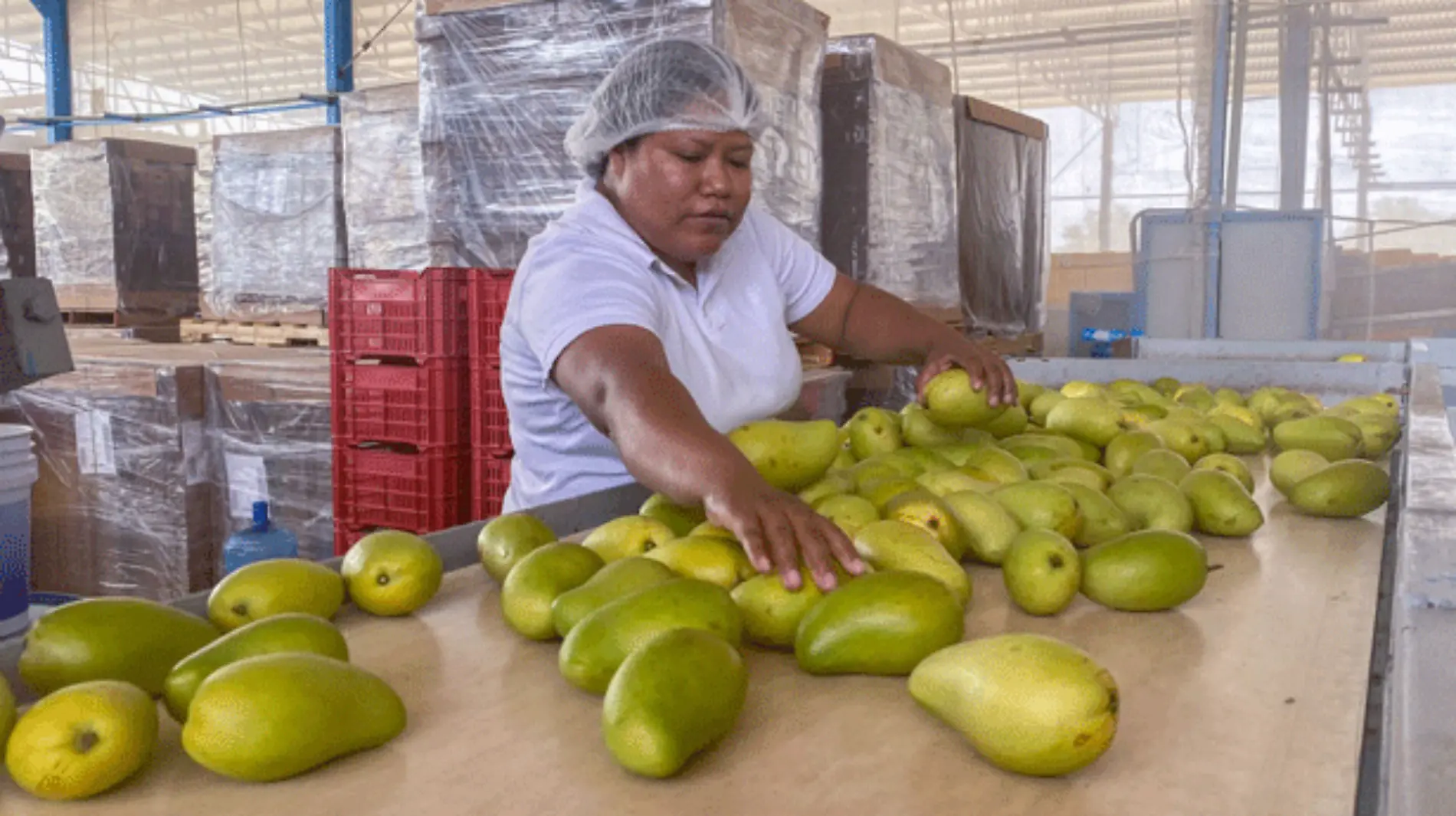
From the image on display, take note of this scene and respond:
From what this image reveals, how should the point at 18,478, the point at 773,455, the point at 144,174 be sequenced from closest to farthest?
1. the point at 773,455
2. the point at 18,478
3. the point at 144,174

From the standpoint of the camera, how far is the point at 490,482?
4.12 meters

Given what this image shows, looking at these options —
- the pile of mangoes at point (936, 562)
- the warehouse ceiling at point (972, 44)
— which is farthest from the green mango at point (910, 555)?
the warehouse ceiling at point (972, 44)

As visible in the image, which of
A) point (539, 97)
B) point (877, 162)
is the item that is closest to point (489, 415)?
point (539, 97)

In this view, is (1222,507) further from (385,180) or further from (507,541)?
(385,180)

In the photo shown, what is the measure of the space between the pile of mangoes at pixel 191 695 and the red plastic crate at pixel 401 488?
2.96 metres

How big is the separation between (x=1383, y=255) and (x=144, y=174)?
9746mm

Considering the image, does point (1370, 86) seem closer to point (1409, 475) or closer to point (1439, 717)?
point (1409, 475)

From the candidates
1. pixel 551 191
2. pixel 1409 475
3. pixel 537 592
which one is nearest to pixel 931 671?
pixel 537 592

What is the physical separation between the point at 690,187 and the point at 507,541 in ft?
3.02

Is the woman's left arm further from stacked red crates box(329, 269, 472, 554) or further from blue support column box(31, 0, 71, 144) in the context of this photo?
blue support column box(31, 0, 71, 144)

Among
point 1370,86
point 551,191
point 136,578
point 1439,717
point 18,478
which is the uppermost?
point 1370,86

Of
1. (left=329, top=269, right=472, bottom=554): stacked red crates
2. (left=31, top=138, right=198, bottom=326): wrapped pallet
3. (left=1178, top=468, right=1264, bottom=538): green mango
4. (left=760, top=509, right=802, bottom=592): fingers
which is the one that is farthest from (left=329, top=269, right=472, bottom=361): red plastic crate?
(left=760, top=509, right=802, bottom=592): fingers

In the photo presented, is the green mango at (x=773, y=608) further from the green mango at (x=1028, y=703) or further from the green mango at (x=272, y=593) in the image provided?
the green mango at (x=272, y=593)

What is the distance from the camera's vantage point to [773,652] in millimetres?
1263
